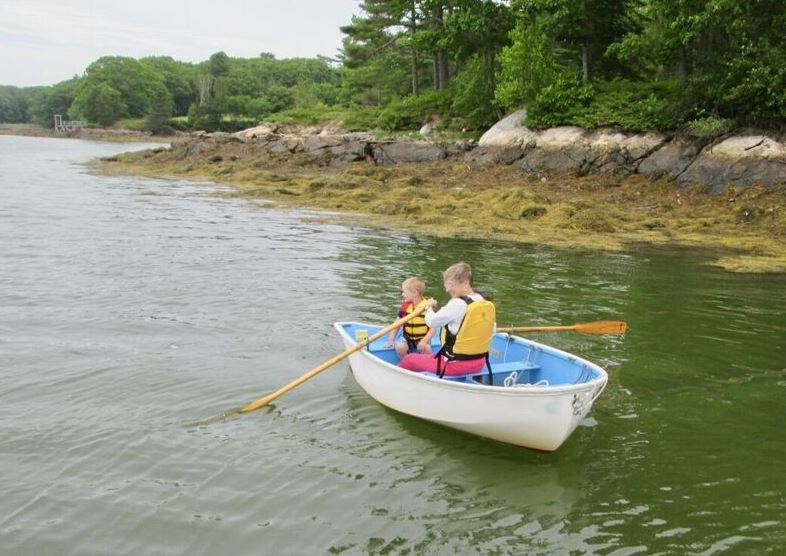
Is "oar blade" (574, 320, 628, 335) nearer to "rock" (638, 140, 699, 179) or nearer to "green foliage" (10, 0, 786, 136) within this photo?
"green foliage" (10, 0, 786, 136)

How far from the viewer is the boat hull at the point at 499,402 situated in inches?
237

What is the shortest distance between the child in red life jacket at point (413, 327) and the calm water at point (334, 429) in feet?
2.55

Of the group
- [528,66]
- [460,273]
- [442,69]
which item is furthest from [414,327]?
[442,69]

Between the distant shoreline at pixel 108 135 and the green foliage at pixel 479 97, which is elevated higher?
the distant shoreline at pixel 108 135

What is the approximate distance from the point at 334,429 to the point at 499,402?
1.71 metres

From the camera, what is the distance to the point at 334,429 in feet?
23.1

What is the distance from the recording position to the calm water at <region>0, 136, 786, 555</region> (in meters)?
5.19

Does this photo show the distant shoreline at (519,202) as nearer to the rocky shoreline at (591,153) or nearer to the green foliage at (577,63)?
the rocky shoreline at (591,153)

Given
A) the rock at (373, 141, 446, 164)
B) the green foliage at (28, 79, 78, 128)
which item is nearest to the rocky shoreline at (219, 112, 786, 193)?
the rock at (373, 141, 446, 164)

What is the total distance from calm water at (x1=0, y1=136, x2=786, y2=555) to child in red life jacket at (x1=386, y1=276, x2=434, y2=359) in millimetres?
778

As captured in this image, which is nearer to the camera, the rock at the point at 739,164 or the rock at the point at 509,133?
the rock at the point at 739,164

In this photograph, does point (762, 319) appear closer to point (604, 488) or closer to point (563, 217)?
point (604, 488)

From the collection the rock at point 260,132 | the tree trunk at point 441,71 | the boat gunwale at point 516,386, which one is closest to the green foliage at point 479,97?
the tree trunk at point 441,71

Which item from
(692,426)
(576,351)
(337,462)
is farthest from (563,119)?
(337,462)
